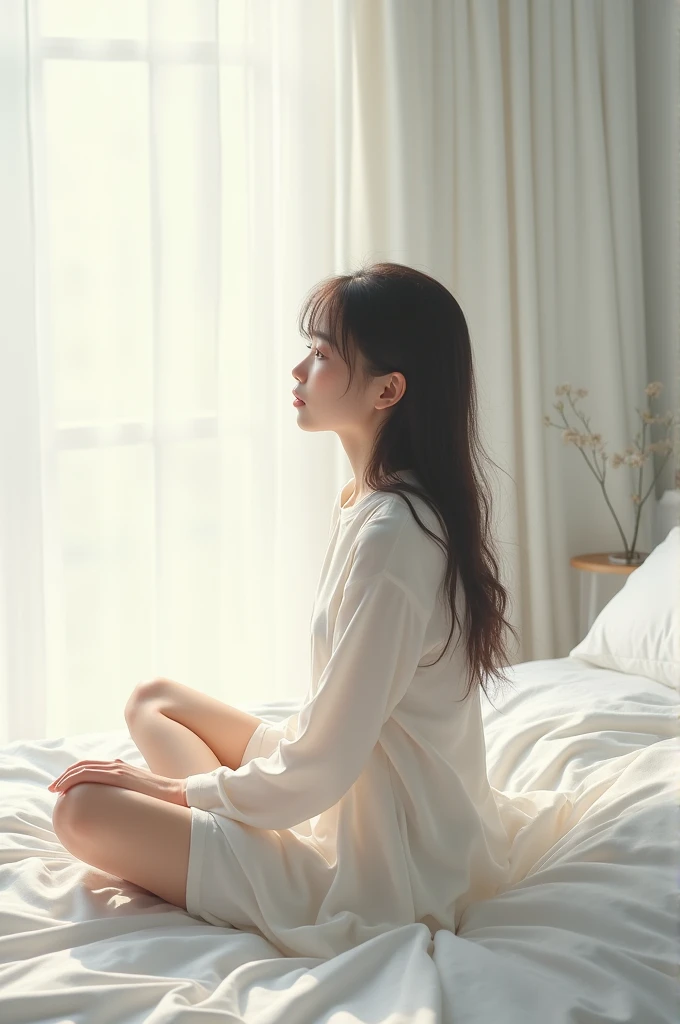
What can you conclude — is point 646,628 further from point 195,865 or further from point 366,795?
point 195,865

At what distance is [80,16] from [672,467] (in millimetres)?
2085

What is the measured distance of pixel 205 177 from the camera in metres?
2.71

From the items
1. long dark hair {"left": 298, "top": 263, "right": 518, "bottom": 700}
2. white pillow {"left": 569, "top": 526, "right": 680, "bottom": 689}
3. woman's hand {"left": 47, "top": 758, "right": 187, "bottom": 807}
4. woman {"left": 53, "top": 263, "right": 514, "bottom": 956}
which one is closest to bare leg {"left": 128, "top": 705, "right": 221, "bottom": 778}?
woman {"left": 53, "top": 263, "right": 514, "bottom": 956}

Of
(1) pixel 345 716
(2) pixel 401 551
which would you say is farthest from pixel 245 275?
(1) pixel 345 716

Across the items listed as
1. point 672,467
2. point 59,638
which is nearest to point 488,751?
point 59,638

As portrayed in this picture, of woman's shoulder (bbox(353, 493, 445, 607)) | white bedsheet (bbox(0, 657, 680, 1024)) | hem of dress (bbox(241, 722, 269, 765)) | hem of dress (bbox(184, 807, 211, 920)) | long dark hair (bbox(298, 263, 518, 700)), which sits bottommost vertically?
white bedsheet (bbox(0, 657, 680, 1024))

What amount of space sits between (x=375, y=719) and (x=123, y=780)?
332 mm

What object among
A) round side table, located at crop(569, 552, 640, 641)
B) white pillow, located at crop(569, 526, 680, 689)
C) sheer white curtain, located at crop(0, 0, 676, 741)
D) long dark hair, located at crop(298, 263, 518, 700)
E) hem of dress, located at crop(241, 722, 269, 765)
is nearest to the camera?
long dark hair, located at crop(298, 263, 518, 700)

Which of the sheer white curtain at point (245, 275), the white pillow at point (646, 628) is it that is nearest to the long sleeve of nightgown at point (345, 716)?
the white pillow at point (646, 628)

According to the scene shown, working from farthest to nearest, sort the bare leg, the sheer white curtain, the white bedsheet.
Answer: the sheer white curtain < the bare leg < the white bedsheet

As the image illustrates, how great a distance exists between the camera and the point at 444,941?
1236mm

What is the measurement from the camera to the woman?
1303mm

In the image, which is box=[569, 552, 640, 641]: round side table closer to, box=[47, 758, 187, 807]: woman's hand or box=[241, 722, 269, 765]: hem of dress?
box=[241, 722, 269, 765]: hem of dress

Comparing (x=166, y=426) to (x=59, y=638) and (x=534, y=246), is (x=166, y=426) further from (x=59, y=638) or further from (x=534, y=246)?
(x=534, y=246)
